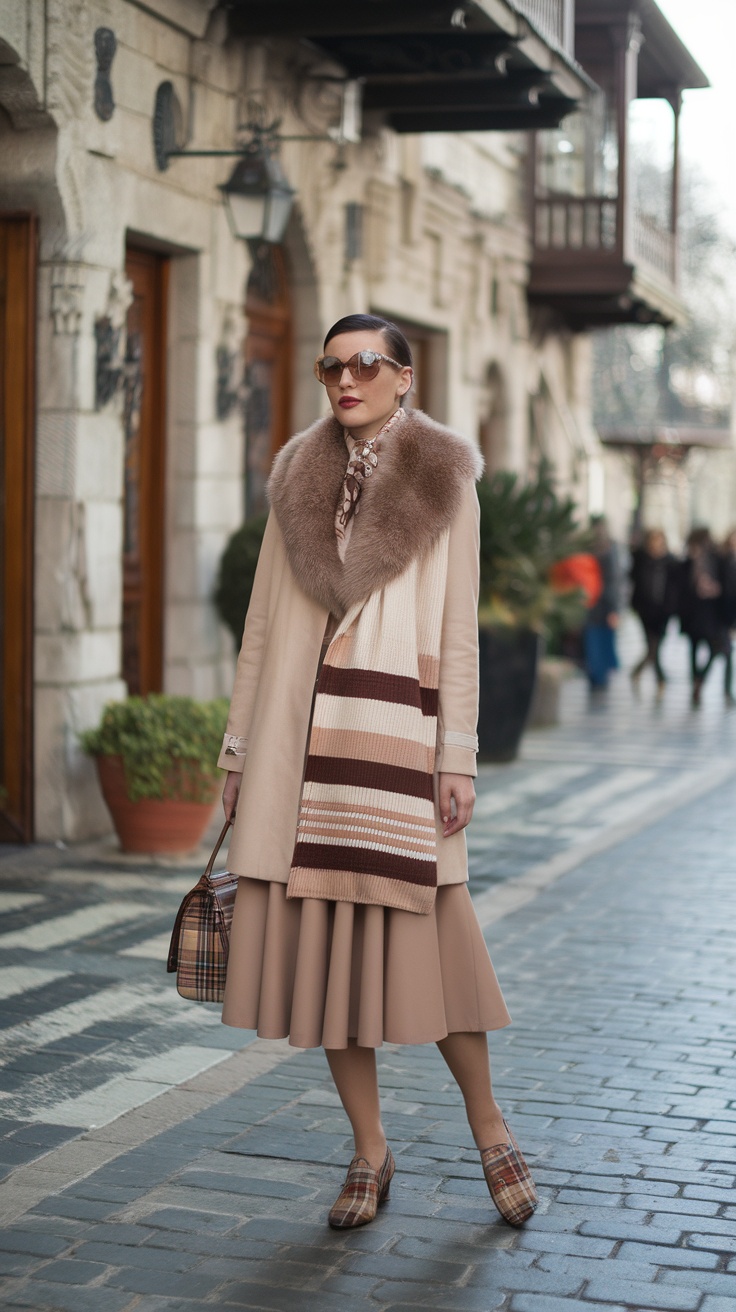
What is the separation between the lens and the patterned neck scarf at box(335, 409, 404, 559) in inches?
159

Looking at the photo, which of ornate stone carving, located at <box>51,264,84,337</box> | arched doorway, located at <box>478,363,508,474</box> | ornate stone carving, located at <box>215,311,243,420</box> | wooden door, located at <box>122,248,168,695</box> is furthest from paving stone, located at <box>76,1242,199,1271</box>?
arched doorway, located at <box>478,363,508,474</box>

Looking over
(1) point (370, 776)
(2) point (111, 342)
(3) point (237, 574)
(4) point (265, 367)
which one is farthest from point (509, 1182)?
(4) point (265, 367)

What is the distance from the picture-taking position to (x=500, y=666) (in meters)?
11.9

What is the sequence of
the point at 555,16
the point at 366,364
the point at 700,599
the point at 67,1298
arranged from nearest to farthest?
1. the point at 67,1298
2. the point at 366,364
3. the point at 555,16
4. the point at 700,599

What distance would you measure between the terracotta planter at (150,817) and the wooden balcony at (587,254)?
1138 cm

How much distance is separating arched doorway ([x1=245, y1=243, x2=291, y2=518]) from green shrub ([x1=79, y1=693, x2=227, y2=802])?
351 cm

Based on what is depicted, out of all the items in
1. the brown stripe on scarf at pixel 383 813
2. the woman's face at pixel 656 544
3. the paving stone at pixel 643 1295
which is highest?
the woman's face at pixel 656 544

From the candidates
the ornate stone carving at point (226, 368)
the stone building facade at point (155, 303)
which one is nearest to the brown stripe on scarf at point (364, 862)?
the stone building facade at point (155, 303)

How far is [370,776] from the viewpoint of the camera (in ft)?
12.7

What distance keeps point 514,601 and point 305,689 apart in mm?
8210

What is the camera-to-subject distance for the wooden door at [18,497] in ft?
28.0

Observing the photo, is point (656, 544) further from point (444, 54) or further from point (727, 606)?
point (444, 54)

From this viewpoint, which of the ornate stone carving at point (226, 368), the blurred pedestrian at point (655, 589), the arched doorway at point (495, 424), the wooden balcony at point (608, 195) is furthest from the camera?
the arched doorway at point (495, 424)

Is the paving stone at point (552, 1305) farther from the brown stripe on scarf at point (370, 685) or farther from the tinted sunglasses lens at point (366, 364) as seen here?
the tinted sunglasses lens at point (366, 364)
